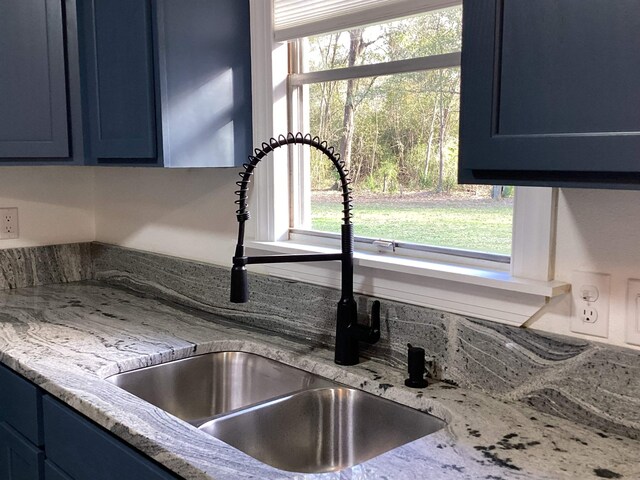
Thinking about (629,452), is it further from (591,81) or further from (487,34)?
(487,34)

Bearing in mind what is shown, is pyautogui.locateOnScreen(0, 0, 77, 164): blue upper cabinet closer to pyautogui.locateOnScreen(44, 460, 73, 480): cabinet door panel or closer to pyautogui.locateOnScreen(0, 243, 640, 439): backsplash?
pyautogui.locateOnScreen(0, 243, 640, 439): backsplash

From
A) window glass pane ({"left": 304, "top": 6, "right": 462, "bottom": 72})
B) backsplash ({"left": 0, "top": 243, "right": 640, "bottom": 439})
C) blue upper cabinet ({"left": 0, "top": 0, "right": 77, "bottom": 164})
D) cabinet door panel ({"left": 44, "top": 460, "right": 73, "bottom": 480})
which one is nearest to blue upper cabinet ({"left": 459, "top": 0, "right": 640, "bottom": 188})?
backsplash ({"left": 0, "top": 243, "right": 640, "bottom": 439})

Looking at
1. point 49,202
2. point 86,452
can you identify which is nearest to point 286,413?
point 86,452

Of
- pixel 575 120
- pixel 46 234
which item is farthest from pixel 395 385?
pixel 46 234

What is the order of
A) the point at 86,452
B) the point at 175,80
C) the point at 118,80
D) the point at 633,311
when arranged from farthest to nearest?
1. the point at 118,80
2. the point at 175,80
3. the point at 86,452
4. the point at 633,311

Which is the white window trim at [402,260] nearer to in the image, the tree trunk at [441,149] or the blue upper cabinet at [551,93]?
the tree trunk at [441,149]

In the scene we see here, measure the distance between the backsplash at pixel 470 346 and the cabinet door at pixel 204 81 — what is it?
1.39ft

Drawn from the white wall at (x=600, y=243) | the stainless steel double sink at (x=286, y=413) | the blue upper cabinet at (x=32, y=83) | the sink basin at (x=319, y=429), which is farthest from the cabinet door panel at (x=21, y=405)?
the white wall at (x=600, y=243)

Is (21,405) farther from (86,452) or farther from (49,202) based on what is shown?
(49,202)

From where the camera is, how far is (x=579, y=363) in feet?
4.18

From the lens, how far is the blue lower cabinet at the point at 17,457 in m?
1.67

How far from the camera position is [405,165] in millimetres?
1736

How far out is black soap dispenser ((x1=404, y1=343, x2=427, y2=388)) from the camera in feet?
4.83

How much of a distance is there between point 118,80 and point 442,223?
43.8 inches
